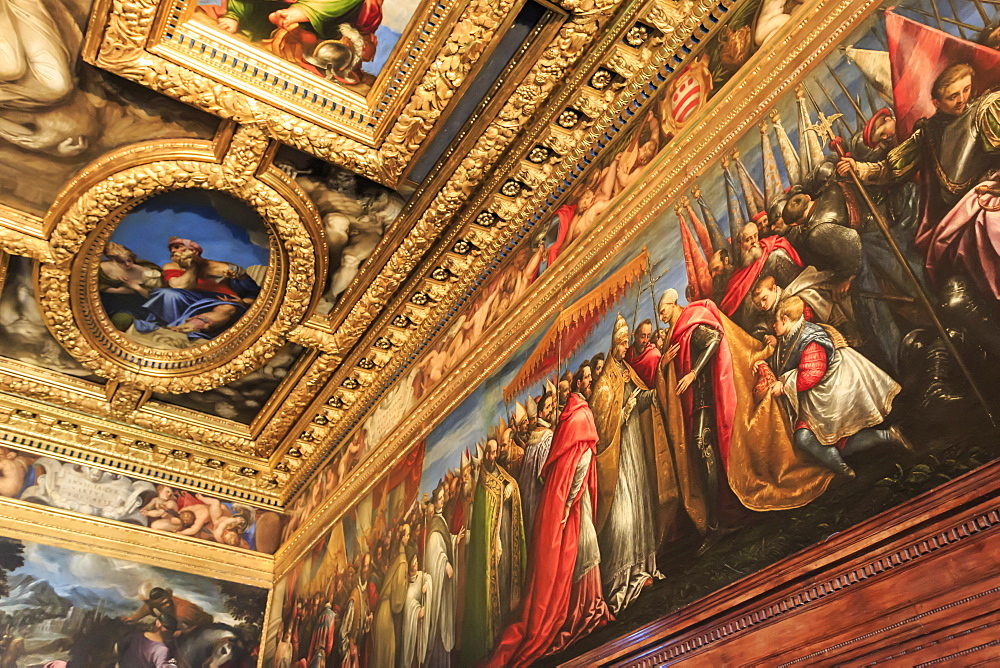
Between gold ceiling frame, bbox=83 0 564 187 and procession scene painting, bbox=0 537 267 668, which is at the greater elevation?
gold ceiling frame, bbox=83 0 564 187

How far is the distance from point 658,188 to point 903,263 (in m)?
2.44

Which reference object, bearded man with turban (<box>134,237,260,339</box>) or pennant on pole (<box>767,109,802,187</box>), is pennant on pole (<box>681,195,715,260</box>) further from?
bearded man with turban (<box>134,237,260,339</box>)

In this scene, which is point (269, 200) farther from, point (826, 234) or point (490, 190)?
point (826, 234)

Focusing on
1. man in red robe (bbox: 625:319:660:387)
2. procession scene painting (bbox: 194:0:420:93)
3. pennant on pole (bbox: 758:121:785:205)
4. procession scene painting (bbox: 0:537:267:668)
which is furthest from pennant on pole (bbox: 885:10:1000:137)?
procession scene painting (bbox: 0:537:267:668)

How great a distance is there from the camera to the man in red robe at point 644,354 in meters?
5.27

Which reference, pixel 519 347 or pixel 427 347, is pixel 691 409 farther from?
pixel 427 347

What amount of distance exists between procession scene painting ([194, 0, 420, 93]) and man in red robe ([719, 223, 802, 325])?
3.61 metres

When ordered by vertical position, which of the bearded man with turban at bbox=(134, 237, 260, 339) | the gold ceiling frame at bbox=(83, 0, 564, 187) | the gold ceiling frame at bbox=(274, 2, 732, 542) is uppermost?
the bearded man with turban at bbox=(134, 237, 260, 339)

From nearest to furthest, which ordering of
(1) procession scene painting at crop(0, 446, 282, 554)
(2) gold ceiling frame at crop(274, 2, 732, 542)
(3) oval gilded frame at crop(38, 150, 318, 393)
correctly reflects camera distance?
(2) gold ceiling frame at crop(274, 2, 732, 542) < (3) oval gilded frame at crop(38, 150, 318, 393) < (1) procession scene painting at crop(0, 446, 282, 554)

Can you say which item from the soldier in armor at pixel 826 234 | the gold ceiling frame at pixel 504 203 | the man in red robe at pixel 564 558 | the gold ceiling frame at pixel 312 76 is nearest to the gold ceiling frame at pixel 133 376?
the gold ceiling frame at pixel 312 76

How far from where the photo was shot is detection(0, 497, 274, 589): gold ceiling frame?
35.0 ft

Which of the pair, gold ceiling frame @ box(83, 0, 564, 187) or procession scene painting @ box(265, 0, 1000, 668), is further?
gold ceiling frame @ box(83, 0, 564, 187)

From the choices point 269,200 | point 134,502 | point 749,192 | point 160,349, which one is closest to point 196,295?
point 160,349

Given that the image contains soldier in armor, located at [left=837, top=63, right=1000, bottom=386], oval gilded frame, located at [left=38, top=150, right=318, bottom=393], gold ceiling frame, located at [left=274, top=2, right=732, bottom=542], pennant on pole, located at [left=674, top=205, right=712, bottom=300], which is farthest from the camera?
oval gilded frame, located at [left=38, top=150, right=318, bottom=393]
